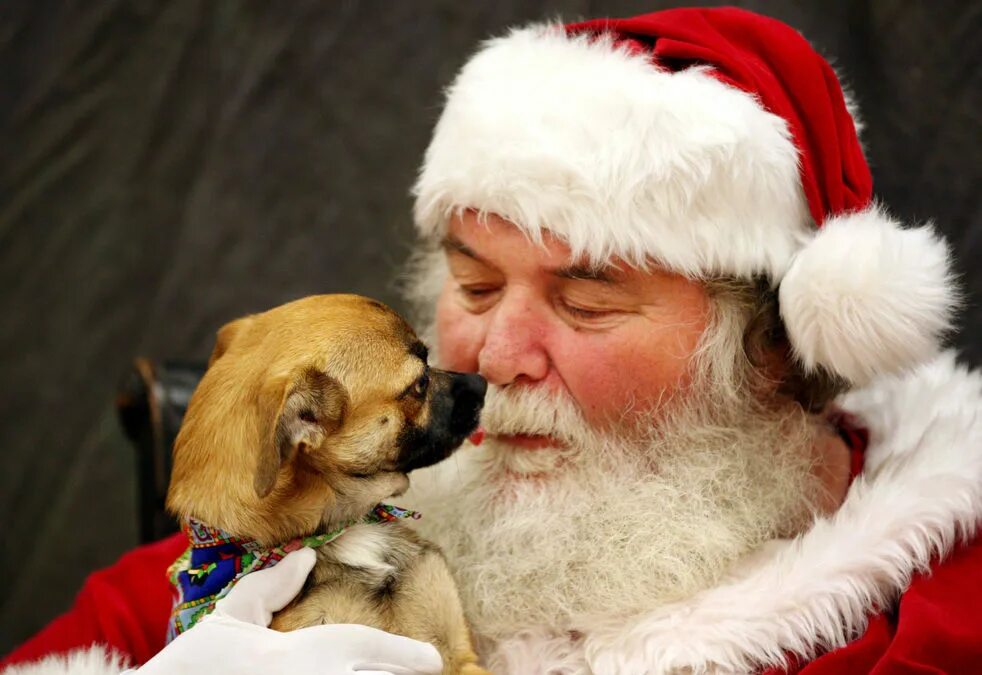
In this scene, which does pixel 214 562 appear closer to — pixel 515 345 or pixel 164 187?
pixel 515 345

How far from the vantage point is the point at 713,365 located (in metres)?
1.40

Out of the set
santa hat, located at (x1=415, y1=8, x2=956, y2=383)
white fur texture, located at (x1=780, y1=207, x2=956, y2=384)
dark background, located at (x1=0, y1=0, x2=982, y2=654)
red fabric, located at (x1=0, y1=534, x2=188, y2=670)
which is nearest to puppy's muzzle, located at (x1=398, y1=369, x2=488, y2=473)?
santa hat, located at (x1=415, y1=8, x2=956, y2=383)

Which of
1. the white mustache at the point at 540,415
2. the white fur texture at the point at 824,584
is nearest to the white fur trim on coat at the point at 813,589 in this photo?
the white fur texture at the point at 824,584

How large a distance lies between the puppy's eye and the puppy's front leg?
19 centimetres

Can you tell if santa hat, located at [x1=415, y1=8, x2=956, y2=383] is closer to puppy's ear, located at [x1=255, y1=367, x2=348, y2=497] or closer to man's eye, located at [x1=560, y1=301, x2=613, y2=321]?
man's eye, located at [x1=560, y1=301, x2=613, y2=321]

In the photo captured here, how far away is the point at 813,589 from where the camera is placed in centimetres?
120

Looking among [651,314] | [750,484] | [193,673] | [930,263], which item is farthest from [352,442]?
[930,263]

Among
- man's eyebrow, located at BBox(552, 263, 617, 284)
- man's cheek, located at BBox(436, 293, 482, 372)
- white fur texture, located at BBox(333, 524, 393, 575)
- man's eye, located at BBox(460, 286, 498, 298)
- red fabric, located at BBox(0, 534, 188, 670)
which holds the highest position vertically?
man's eyebrow, located at BBox(552, 263, 617, 284)

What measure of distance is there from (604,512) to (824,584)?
11.9 inches

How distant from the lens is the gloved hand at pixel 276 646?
1.07 meters

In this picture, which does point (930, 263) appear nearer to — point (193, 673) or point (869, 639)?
point (869, 639)

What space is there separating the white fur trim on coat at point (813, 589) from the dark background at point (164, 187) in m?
1.08

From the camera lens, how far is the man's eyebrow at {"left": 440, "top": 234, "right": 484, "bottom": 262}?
1430 mm

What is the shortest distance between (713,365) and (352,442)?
0.54 meters
